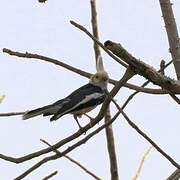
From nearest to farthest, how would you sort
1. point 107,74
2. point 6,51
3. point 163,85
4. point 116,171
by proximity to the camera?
1. point 163,85
2. point 6,51
3. point 116,171
4. point 107,74

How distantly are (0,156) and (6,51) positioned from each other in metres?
0.59

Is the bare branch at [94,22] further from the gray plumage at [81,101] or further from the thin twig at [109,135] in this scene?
the gray plumage at [81,101]

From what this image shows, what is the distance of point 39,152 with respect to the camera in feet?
8.68

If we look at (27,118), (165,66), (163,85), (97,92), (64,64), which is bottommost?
(163,85)

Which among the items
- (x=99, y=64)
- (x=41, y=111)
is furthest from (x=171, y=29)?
(x=41, y=111)

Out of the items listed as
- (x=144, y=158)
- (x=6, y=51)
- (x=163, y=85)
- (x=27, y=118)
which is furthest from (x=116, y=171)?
(x=163, y=85)

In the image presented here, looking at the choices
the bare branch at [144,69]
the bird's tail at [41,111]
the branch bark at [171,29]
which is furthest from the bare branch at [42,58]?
the bird's tail at [41,111]

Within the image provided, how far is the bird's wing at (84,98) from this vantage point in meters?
5.01

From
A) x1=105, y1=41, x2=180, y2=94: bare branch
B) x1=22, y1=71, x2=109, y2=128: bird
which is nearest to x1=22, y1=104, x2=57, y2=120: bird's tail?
x1=22, y1=71, x2=109, y2=128: bird

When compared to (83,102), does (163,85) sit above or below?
below

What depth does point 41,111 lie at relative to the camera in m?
4.30

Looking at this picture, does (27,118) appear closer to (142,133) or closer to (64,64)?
(64,64)

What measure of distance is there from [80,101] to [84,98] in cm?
10

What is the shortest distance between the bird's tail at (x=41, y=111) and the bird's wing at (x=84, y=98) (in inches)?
7.9
